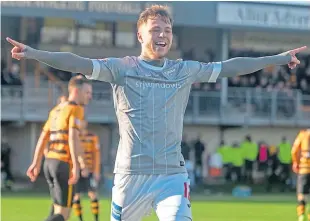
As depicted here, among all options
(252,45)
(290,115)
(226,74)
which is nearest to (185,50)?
(252,45)

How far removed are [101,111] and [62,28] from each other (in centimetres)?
559

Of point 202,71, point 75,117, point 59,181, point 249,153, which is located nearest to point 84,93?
point 75,117

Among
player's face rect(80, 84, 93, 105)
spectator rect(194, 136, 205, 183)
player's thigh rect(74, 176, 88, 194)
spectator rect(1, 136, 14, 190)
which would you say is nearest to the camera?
player's face rect(80, 84, 93, 105)

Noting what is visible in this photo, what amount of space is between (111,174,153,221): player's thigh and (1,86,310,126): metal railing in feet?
82.0

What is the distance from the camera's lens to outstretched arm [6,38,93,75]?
6.19 meters

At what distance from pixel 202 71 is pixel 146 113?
641mm

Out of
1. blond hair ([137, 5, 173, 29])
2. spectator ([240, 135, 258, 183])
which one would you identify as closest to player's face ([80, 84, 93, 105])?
blond hair ([137, 5, 173, 29])

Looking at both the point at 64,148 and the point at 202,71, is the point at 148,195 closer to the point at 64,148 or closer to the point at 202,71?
the point at 202,71

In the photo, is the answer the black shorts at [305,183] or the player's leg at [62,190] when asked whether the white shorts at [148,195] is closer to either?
the player's leg at [62,190]

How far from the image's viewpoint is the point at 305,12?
37.6 metres

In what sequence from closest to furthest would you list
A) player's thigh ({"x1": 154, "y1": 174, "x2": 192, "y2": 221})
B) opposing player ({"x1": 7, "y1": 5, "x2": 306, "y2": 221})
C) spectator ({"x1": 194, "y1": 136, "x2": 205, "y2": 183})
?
player's thigh ({"x1": 154, "y1": 174, "x2": 192, "y2": 221}) → opposing player ({"x1": 7, "y1": 5, "x2": 306, "y2": 221}) → spectator ({"x1": 194, "y1": 136, "x2": 205, "y2": 183})

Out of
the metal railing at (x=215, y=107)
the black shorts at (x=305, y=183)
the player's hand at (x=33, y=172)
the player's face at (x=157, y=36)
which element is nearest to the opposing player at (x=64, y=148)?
the player's hand at (x=33, y=172)

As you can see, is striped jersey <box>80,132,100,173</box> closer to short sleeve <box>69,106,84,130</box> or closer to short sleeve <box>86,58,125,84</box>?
short sleeve <box>69,106,84,130</box>

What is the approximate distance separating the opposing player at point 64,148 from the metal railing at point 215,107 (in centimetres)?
1904
